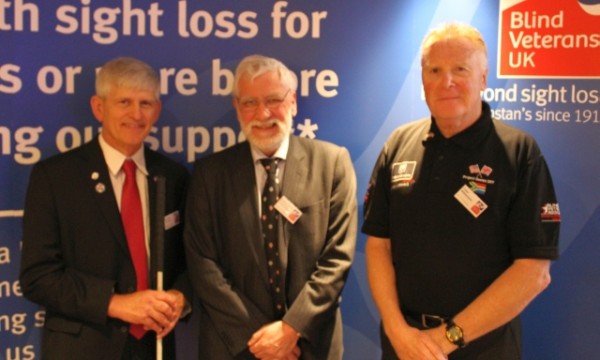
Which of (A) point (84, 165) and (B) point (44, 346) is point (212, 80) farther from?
(B) point (44, 346)

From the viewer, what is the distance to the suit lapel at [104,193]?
8.48ft

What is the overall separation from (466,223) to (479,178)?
165 mm

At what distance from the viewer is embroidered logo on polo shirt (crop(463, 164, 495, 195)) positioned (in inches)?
88.7

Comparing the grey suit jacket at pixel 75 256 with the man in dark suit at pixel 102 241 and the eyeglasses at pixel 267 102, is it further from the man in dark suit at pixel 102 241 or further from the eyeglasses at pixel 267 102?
the eyeglasses at pixel 267 102

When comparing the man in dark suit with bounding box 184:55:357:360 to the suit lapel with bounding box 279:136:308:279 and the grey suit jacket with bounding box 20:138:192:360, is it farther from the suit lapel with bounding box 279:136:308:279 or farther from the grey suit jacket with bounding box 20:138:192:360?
the grey suit jacket with bounding box 20:138:192:360

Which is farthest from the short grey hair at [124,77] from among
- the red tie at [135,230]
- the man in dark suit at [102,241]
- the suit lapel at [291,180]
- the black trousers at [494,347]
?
the black trousers at [494,347]

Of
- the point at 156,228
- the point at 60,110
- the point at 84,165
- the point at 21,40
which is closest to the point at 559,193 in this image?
the point at 156,228

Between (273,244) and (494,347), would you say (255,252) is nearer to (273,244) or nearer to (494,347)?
(273,244)

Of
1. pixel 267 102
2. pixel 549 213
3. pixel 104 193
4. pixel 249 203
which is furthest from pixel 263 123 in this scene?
pixel 549 213

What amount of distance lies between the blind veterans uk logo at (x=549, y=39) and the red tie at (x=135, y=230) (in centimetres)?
184

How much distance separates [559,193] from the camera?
10.3 ft

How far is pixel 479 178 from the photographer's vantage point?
2268mm

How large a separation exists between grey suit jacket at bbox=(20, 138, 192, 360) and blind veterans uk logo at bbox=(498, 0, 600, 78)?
1980mm

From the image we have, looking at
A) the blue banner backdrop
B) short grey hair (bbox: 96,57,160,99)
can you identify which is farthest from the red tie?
the blue banner backdrop
